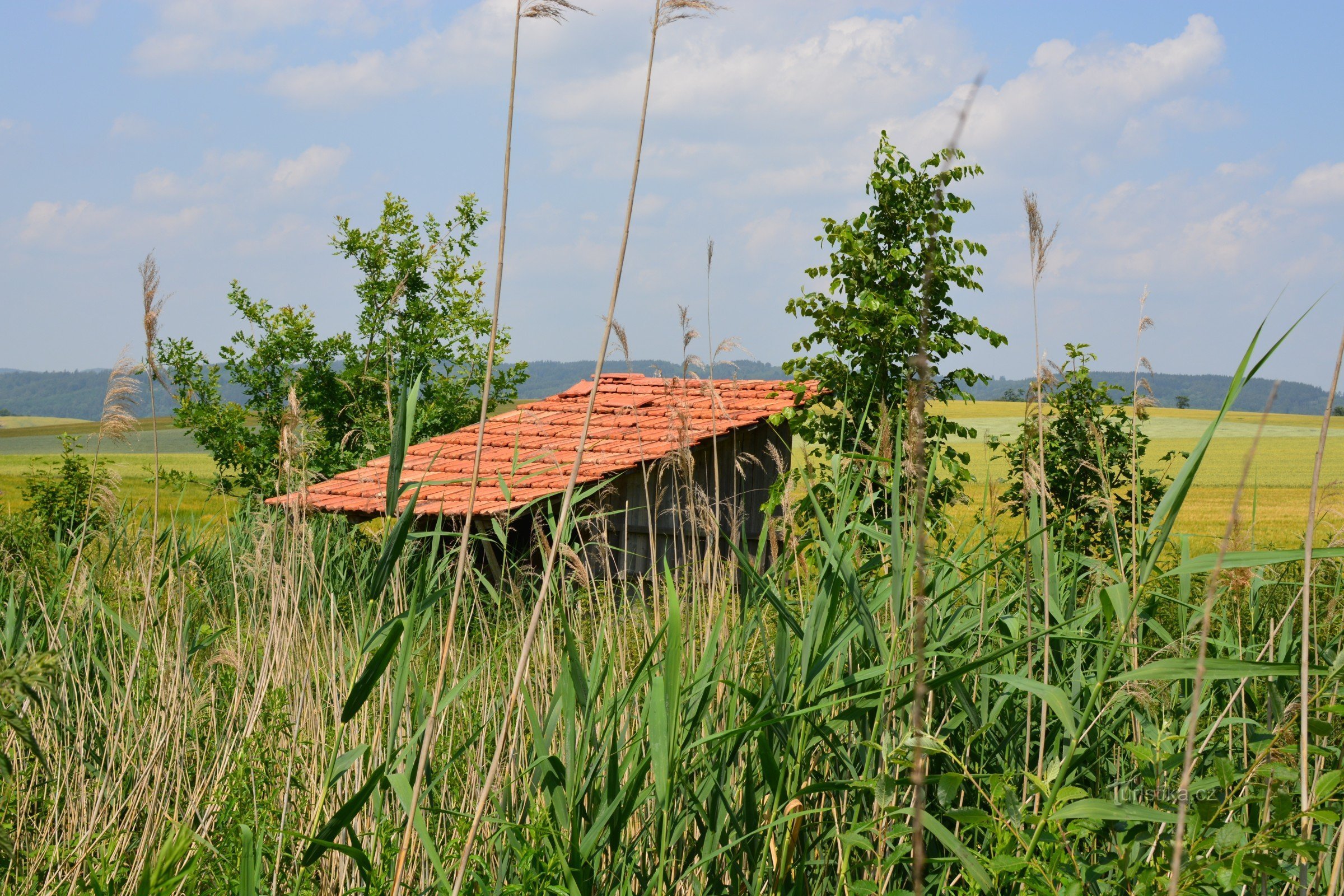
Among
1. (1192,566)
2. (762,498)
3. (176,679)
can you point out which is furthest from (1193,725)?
(762,498)

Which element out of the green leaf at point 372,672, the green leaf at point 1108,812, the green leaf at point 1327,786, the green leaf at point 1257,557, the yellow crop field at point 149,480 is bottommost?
the yellow crop field at point 149,480

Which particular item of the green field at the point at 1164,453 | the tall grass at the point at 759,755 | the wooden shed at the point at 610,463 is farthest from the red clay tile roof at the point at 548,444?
the tall grass at the point at 759,755

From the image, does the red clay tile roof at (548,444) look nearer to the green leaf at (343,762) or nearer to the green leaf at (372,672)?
the green leaf at (343,762)

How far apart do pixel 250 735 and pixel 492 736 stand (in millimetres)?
794

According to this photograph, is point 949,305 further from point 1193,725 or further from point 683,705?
point 1193,725

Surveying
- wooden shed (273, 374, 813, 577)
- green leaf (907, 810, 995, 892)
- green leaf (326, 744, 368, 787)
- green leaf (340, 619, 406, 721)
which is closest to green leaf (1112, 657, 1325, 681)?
green leaf (907, 810, 995, 892)

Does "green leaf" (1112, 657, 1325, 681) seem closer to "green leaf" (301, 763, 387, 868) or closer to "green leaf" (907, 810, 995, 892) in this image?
"green leaf" (907, 810, 995, 892)

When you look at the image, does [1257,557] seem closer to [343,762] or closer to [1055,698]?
[1055,698]

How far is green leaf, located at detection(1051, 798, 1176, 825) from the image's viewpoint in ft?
5.24

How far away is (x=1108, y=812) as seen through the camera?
5.26 ft

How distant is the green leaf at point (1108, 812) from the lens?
1.60 m

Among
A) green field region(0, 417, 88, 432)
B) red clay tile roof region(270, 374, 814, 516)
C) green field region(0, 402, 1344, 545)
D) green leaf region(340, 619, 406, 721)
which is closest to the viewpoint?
green leaf region(340, 619, 406, 721)

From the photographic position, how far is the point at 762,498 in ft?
44.7

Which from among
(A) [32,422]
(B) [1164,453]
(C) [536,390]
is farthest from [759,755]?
(C) [536,390]
